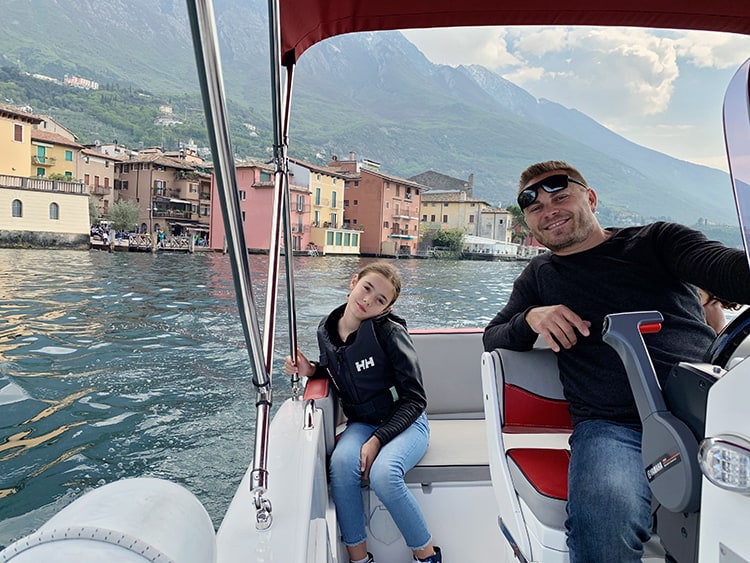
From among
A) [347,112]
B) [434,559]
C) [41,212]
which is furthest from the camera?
[347,112]

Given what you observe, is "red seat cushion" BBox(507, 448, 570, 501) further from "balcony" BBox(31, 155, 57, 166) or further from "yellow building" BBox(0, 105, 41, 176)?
"balcony" BBox(31, 155, 57, 166)

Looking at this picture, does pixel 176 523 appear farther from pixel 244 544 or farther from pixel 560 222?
pixel 560 222

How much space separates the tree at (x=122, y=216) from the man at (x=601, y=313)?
3748 cm

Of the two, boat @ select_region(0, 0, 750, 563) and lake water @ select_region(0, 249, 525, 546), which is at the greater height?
boat @ select_region(0, 0, 750, 563)

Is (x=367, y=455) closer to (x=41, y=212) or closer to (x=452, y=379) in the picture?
(x=452, y=379)

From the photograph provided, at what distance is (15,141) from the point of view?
105 ft

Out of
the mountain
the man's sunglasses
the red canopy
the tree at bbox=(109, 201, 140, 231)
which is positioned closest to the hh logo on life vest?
the man's sunglasses

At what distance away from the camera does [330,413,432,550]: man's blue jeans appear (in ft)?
4.79

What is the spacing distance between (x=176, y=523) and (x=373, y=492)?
1.13m

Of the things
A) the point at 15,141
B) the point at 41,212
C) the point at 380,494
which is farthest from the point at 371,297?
the point at 15,141

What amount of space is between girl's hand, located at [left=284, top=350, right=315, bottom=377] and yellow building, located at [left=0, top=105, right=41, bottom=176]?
3612 cm

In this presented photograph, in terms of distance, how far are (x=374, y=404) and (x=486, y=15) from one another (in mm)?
1262

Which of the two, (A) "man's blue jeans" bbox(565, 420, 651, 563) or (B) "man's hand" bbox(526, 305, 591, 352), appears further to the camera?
(B) "man's hand" bbox(526, 305, 591, 352)

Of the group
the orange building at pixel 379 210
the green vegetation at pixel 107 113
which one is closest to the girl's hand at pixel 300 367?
the orange building at pixel 379 210
